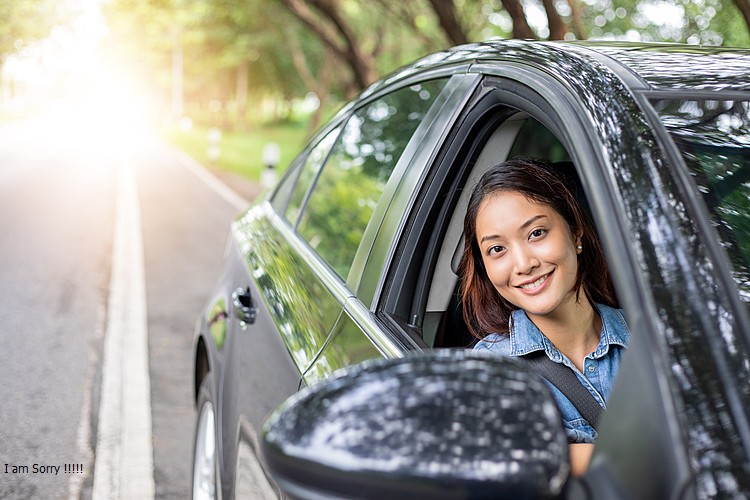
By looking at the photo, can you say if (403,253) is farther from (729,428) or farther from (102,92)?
(102,92)

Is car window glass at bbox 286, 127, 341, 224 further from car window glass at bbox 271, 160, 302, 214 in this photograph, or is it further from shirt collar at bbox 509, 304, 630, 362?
shirt collar at bbox 509, 304, 630, 362

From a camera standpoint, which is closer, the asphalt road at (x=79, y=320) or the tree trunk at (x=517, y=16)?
the asphalt road at (x=79, y=320)

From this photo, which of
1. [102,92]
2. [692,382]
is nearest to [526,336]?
[692,382]

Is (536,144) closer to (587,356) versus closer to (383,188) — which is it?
(383,188)

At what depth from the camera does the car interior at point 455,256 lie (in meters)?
2.22

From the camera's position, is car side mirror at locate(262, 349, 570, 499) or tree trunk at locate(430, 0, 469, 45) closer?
car side mirror at locate(262, 349, 570, 499)

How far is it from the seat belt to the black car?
0.92 ft

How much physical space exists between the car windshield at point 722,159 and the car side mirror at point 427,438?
446 millimetres

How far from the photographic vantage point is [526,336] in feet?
6.55

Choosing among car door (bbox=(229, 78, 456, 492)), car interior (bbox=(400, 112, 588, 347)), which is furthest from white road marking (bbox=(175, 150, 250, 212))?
car interior (bbox=(400, 112, 588, 347))

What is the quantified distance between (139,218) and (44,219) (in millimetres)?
1200

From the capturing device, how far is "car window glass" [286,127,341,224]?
117 inches

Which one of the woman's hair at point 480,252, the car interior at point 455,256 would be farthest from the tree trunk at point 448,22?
the woman's hair at point 480,252

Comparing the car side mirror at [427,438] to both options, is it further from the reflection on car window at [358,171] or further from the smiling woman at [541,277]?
the reflection on car window at [358,171]
